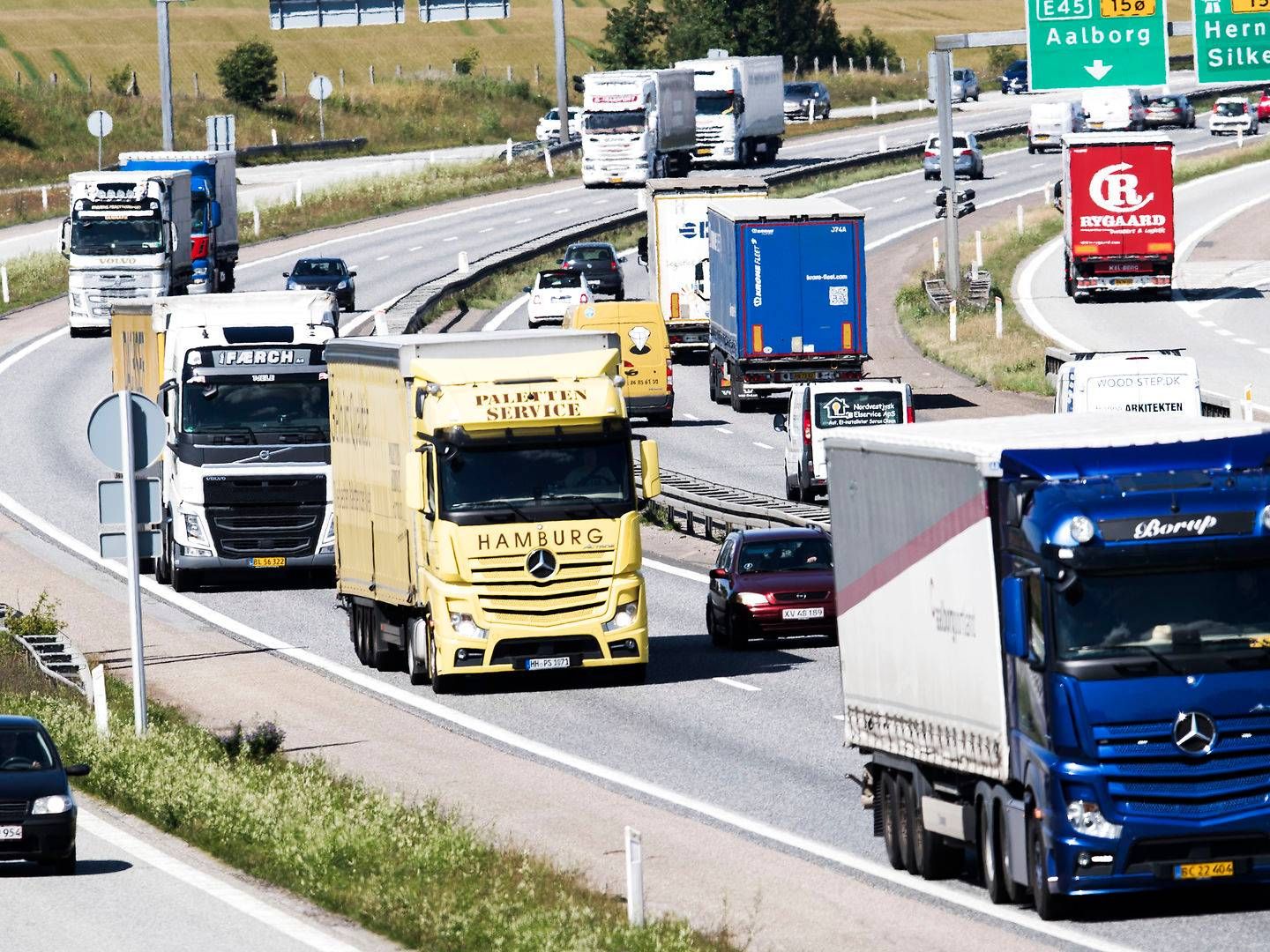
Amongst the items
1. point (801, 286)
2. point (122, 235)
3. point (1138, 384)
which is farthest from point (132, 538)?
point (122, 235)

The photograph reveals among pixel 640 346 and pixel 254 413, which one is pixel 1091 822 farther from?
pixel 640 346

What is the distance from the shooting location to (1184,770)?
14.8 meters

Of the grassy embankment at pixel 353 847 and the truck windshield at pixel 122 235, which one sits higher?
the truck windshield at pixel 122 235

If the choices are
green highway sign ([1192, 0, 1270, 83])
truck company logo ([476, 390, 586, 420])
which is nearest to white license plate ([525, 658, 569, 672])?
truck company logo ([476, 390, 586, 420])

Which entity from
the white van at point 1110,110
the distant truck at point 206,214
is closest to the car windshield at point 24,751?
the distant truck at point 206,214

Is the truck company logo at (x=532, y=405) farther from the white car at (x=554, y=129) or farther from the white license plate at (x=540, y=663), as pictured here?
the white car at (x=554, y=129)

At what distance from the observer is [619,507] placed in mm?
26281

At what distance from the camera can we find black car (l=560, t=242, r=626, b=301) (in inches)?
2726

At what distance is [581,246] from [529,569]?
1772 inches

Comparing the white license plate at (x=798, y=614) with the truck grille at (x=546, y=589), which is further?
the white license plate at (x=798, y=614)

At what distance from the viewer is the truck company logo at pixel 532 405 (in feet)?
85.3

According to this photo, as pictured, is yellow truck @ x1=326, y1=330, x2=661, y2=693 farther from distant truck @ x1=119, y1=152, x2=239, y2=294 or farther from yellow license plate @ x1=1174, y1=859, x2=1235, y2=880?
distant truck @ x1=119, y1=152, x2=239, y2=294

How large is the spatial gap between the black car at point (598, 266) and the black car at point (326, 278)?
6324mm

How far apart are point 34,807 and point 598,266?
2071 inches
